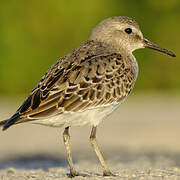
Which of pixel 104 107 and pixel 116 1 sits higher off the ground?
pixel 116 1

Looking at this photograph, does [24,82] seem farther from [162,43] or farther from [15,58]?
[162,43]

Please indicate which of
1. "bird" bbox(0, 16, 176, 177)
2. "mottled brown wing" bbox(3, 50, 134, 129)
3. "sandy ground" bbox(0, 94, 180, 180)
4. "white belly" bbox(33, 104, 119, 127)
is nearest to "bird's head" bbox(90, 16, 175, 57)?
"bird" bbox(0, 16, 176, 177)

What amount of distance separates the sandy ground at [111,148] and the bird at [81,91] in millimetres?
783

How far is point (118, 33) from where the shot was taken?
9.33 metres

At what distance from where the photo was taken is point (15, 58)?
70.5ft

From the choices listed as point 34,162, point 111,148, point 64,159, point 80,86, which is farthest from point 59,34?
point 80,86

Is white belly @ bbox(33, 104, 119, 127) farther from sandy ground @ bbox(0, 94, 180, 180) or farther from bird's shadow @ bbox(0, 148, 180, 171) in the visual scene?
bird's shadow @ bbox(0, 148, 180, 171)

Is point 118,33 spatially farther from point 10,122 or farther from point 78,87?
point 10,122

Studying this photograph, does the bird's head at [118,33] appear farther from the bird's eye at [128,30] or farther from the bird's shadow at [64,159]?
the bird's shadow at [64,159]

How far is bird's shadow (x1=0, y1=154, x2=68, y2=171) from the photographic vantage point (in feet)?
37.1

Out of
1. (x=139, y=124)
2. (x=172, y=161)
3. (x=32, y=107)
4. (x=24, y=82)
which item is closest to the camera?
(x=32, y=107)

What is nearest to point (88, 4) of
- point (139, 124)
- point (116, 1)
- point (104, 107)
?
point (116, 1)

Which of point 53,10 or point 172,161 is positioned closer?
point 172,161

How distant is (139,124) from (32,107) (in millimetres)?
8988
